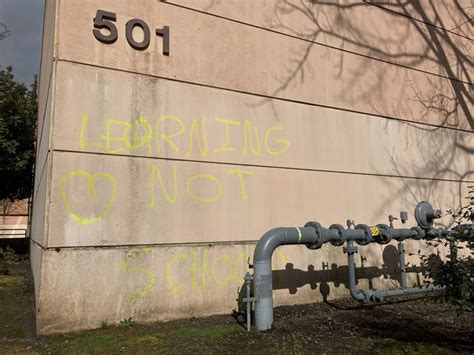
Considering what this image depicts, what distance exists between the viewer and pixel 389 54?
805cm

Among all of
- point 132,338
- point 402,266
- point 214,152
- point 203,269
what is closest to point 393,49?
point 402,266

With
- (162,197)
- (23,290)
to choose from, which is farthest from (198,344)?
(23,290)

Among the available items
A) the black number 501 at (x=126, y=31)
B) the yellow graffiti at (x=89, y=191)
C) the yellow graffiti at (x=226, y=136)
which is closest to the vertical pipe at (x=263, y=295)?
the yellow graffiti at (x=226, y=136)

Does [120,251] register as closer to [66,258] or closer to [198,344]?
[66,258]

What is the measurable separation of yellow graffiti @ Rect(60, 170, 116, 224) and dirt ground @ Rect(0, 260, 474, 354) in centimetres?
133

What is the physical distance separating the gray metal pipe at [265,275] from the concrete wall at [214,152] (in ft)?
3.05

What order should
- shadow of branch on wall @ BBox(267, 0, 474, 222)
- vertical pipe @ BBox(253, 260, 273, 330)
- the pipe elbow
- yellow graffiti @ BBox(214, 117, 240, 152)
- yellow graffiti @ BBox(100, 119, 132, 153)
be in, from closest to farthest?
vertical pipe @ BBox(253, 260, 273, 330) < the pipe elbow < yellow graffiti @ BBox(100, 119, 132, 153) < yellow graffiti @ BBox(214, 117, 240, 152) < shadow of branch on wall @ BBox(267, 0, 474, 222)

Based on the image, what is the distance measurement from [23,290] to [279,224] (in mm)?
4938

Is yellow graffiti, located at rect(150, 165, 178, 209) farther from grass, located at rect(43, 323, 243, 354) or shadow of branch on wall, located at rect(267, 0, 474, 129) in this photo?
shadow of branch on wall, located at rect(267, 0, 474, 129)

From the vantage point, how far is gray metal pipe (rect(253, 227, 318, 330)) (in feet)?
16.0

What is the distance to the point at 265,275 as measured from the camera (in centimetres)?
497

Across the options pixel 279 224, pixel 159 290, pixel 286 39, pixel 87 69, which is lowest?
pixel 159 290

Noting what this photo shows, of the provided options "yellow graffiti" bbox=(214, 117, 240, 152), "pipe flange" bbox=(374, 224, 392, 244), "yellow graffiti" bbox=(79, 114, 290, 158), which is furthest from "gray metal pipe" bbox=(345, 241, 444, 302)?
"yellow graffiti" bbox=(214, 117, 240, 152)

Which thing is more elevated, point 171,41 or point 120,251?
point 171,41
